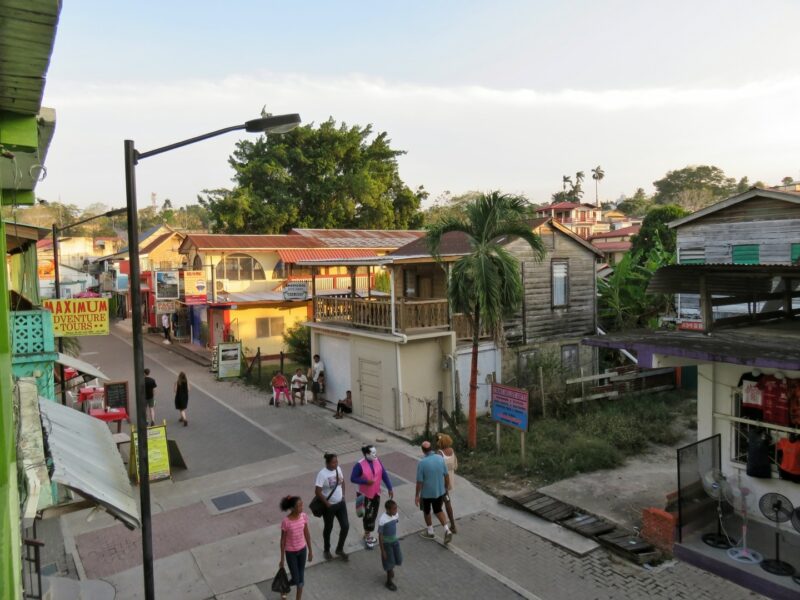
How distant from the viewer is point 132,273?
6.84 m

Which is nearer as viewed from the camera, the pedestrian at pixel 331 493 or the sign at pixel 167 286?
the pedestrian at pixel 331 493

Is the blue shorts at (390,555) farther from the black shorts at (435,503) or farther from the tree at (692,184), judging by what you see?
the tree at (692,184)

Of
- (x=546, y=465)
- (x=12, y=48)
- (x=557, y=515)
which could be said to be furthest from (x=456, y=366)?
(x=12, y=48)

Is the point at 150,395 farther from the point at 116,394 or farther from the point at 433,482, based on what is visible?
the point at 433,482

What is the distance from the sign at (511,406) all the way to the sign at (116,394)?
10.2 meters

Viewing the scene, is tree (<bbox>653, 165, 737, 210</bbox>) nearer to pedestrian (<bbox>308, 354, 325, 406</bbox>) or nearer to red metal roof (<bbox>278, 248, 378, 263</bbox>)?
red metal roof (<bbox>278, 248, 378, 263</bbox>)

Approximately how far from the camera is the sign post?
11.7 metres

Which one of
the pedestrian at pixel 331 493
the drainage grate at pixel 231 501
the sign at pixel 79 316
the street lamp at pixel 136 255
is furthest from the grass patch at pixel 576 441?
the sign at pixel 79 316

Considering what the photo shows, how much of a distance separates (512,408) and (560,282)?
8250 mm

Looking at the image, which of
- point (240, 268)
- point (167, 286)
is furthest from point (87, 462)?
point (167, 286)

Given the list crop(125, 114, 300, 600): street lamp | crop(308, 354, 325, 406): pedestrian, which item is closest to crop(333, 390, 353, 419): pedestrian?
crop(308, 354, 325, 406): pedestrian

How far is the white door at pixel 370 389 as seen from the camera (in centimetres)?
1586

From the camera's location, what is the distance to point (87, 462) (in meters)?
5.76

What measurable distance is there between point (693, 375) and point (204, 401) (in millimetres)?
15899
